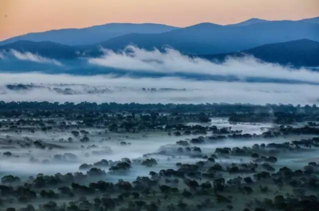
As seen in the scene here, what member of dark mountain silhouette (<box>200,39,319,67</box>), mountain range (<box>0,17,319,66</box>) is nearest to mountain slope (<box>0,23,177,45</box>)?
mountain range (<box>0,17,319,66</box>)

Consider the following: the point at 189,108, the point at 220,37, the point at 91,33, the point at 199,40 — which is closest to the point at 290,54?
the point at 220,37

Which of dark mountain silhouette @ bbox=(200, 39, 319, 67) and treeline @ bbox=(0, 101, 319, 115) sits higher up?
dark mountain silhouette @ bbox=(200, 39, 319, 67)

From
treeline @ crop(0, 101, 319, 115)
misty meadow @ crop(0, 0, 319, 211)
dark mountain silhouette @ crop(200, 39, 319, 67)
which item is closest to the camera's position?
misty meadow @ crop(0, 0, 319, 211)

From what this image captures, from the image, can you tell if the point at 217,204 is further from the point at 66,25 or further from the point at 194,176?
the point at 66,25

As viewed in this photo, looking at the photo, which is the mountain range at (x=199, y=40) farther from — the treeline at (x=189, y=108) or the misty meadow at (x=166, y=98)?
the treeline at (x=189, y=108)

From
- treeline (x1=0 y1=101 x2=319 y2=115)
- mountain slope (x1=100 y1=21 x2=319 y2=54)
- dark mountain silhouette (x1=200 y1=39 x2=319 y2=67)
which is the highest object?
mountain slope (x1=100 y1=21 x2=319 y2=54)

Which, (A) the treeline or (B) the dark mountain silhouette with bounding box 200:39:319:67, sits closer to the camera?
(A) the treeline

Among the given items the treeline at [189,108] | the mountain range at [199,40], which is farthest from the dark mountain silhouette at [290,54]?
the treeline at [189,108]

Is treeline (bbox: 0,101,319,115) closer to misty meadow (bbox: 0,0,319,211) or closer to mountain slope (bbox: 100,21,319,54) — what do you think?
misty meadow (bbox: 0,0,319,211)
